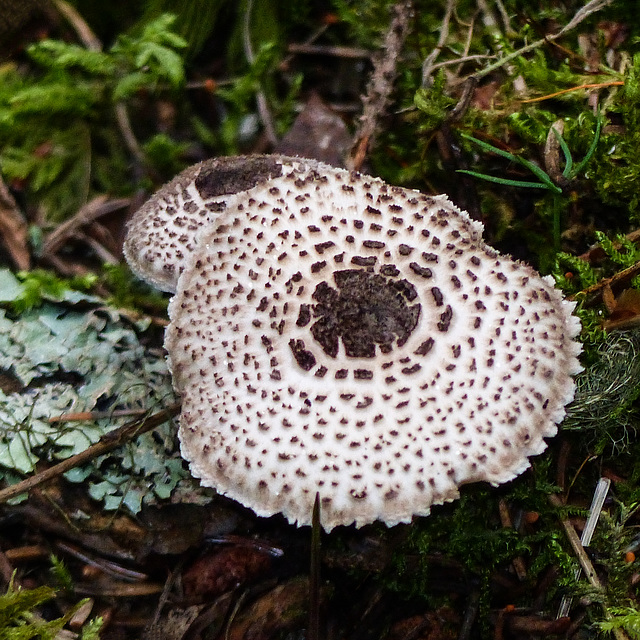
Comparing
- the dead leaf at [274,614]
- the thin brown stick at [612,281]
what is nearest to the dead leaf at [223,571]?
the dead leaf at [274,614]

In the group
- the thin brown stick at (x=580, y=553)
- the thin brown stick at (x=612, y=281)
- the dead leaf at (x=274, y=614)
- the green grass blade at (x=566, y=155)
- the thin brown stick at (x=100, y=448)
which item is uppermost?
the green grass blade at (x=566, y=155)

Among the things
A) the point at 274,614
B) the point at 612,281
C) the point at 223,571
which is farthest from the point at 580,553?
the point at 223,571

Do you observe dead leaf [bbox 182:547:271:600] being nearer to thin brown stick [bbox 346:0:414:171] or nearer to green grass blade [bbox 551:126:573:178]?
thin brown stick [bbox 346:0:414:171]

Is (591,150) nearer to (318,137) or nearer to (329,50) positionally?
(318,137)

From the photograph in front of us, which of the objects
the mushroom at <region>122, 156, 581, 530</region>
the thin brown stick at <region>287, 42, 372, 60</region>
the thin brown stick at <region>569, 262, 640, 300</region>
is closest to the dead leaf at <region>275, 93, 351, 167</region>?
the thin brown stick at <region>287, 42, 372, 60</region>

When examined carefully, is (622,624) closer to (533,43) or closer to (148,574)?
(148,574)

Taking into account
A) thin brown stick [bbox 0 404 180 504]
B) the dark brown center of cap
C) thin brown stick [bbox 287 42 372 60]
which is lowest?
thin brown stick [bbox 0 404 180 504]

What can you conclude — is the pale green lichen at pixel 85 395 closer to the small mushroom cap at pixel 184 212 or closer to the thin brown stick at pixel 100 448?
the thin brown stick at pixel 100 448
